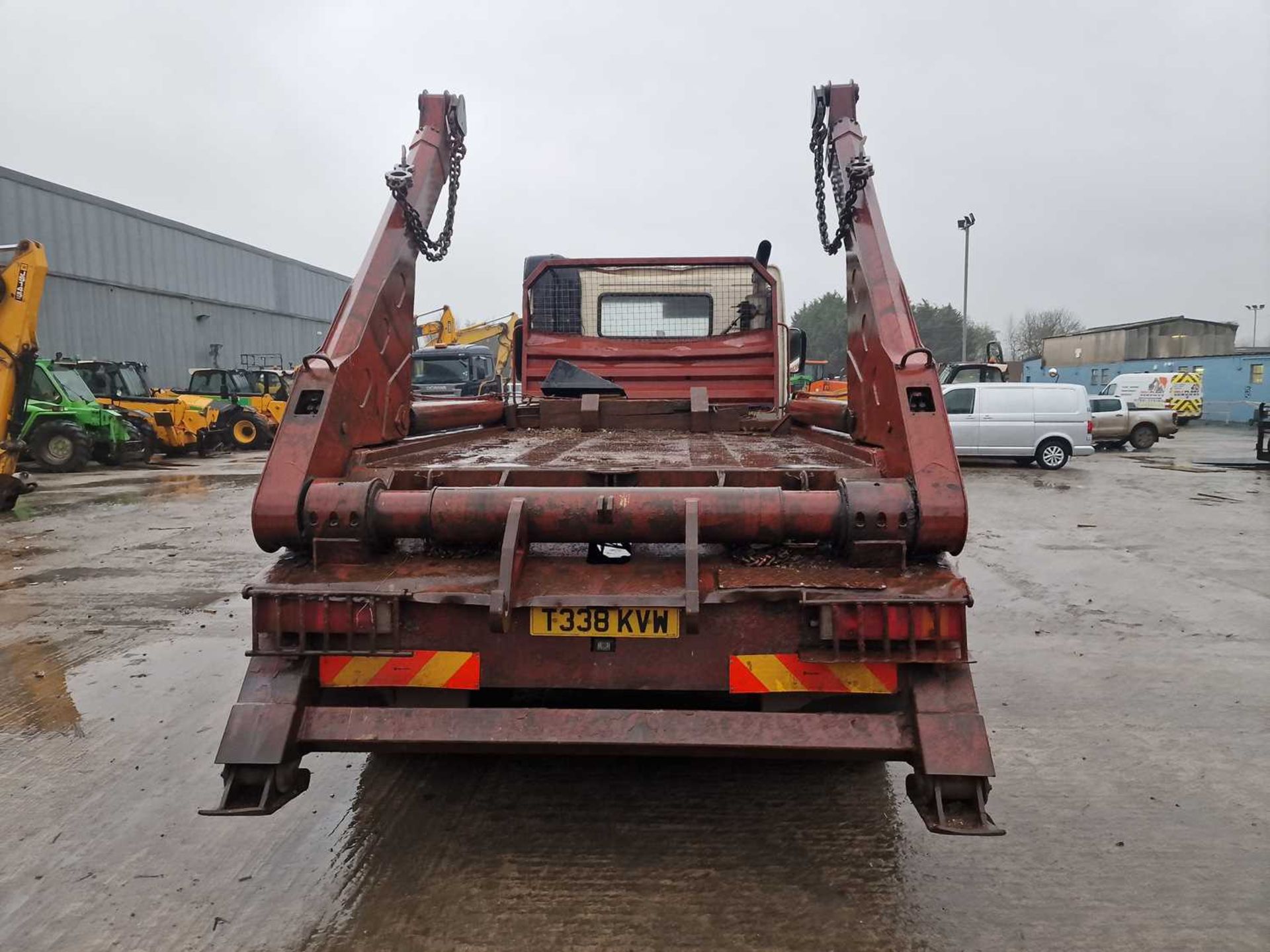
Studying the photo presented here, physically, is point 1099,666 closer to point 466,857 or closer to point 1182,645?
point 1182,645

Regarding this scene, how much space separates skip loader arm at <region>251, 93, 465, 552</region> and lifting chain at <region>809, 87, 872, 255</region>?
7.31 ft

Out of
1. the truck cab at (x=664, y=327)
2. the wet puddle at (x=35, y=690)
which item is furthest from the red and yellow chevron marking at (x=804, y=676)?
the truck cab at (x=664, y=327)

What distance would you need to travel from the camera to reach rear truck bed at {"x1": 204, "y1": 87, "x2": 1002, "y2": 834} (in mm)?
2451

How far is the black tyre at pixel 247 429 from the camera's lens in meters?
20.5

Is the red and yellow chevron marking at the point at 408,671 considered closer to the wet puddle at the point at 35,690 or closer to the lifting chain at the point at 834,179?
the wet puddle at the point at 35,690

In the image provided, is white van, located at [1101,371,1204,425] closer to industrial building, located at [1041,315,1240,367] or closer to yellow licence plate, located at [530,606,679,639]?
industrial building, located at [1041,315,1240,367]

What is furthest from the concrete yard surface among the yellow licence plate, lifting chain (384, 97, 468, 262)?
lifting chain (384, 97, 468, 262)

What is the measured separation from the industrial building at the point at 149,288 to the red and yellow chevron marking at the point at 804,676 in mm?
25110

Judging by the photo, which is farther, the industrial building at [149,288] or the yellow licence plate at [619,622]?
the industrial building at [149,288]

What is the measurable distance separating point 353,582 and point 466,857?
108 cm

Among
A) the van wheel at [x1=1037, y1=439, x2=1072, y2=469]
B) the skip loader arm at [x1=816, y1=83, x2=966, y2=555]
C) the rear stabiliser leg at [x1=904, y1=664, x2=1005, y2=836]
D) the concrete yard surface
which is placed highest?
the skip loader arm at [x1=816, y1=83, x2=966, y2=555]

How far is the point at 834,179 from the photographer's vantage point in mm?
4789

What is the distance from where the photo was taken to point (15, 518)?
10148 mm

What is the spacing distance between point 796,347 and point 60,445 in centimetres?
1464
